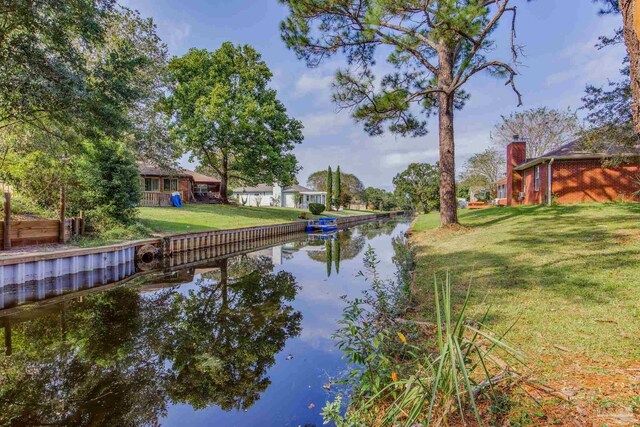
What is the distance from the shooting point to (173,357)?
15.7ft

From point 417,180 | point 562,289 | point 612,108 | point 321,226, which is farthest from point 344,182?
point 562,289

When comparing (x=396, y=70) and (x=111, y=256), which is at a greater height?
(x=396, y=70)

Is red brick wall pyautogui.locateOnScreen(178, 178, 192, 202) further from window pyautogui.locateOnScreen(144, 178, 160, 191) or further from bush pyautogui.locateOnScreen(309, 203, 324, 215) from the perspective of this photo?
bush pyautogui.locateOnScreen(309, 203, 324, 215)

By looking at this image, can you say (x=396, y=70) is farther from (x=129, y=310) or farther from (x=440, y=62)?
(x=129, y=310)

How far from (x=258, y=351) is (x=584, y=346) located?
4.15 metres

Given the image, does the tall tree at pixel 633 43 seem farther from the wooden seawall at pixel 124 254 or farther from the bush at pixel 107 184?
the bush at pixel 107 184

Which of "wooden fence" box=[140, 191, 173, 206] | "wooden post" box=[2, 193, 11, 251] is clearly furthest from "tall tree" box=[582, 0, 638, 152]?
"wooden fence" box=[140, 191, 173, 206]

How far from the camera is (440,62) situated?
513 inches

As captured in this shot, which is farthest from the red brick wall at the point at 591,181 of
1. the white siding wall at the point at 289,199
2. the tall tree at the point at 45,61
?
the white siding wall at the point at 289,199

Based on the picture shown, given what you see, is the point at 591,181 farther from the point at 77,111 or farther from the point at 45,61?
the point at 45,61

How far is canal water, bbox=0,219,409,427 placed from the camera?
3586 mm

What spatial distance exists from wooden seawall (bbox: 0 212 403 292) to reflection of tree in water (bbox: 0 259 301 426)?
66.2 inches

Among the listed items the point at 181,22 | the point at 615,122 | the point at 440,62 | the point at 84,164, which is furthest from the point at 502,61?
the point at 84,164

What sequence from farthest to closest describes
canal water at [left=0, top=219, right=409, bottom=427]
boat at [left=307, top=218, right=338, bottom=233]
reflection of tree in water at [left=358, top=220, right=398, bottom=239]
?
boat at [left=307, top=218, right=338, bottom=233]
reflection of tree in water at [left=358, top=220, right=398, bottom=239]
canal water at [left=0, top=219, right=409, bottom=427]
